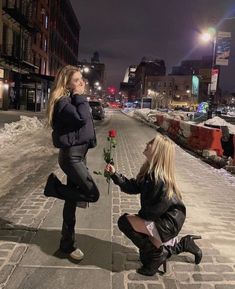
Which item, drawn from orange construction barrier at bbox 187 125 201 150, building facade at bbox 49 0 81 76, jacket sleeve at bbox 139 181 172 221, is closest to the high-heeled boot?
jacket sleeve at bbox 139 181 172 221

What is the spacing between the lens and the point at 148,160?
4.31 m

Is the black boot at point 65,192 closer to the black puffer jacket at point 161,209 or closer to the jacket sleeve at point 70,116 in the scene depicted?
the black puffer jacket at point 161,209

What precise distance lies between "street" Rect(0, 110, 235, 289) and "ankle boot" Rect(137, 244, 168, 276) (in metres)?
0.08

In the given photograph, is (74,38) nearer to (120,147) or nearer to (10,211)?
(120,147)

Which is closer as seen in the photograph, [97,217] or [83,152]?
[83,152]

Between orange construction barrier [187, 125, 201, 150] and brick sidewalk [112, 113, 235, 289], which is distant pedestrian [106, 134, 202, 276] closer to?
brick sidewalk [112, 113, 235, 289]

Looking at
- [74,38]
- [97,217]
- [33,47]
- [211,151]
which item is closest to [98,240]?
[97,217]

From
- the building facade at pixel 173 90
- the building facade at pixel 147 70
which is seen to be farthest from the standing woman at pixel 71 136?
the building facade at pixel 147 70

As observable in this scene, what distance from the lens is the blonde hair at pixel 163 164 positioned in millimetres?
4184

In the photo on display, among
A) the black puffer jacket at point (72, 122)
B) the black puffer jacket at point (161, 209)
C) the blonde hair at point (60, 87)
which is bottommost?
the black puffer jacket at point (161, 209)

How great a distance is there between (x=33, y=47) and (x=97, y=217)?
46703mm

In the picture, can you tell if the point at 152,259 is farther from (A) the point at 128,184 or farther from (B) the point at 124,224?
(A) the point at 128,184

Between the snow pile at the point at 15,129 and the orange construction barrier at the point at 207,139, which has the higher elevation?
the orange construction barrier at the point at 207,139

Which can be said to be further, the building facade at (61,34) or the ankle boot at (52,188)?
the building facade at (61,34)
